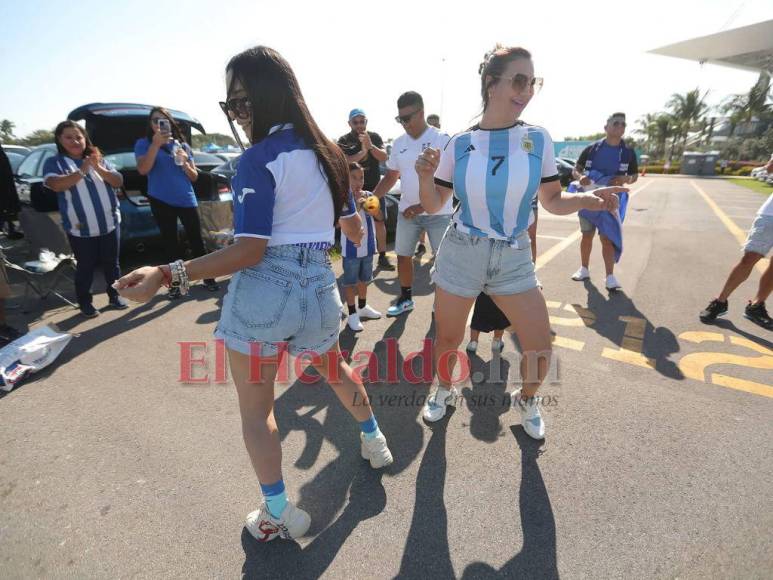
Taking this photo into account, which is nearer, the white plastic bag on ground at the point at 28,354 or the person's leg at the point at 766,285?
the white plastic bag on ground at the point at 28,354

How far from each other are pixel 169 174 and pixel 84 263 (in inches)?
51.4

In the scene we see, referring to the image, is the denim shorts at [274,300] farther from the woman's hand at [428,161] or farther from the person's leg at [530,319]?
the person's leg at [530,319]

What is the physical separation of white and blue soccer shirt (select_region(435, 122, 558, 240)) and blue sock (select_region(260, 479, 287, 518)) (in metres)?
1.54

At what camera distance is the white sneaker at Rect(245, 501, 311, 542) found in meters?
1.74

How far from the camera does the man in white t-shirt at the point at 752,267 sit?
3.61m

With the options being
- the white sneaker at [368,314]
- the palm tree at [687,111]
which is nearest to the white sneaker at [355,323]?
the white sneaker at [368,314]

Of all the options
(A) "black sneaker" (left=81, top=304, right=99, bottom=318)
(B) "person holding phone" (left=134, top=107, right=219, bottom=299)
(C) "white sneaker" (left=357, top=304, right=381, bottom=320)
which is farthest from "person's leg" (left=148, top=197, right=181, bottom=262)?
(C) "white sneaker" (left=357, top=304, right=381, bottom=320)

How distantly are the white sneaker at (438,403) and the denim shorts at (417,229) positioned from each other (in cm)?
158

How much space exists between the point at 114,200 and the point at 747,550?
5.65 metres

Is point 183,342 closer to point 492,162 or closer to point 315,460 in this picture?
point 315,460

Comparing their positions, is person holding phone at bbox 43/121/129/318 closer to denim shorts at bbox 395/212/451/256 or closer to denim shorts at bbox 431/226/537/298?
denim shorts at bbox 395/212/451/256

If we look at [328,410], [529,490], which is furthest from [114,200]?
[529,490]

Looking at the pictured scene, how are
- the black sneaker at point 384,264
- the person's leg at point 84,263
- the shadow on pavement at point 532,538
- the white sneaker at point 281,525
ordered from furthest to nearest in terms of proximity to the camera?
the black sneaker at point 384,264, the person's leg at point 84,263, the white sneaker at point 281,525, the shadow on pavement at point 532,538

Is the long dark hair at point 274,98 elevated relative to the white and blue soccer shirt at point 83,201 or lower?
elevated
